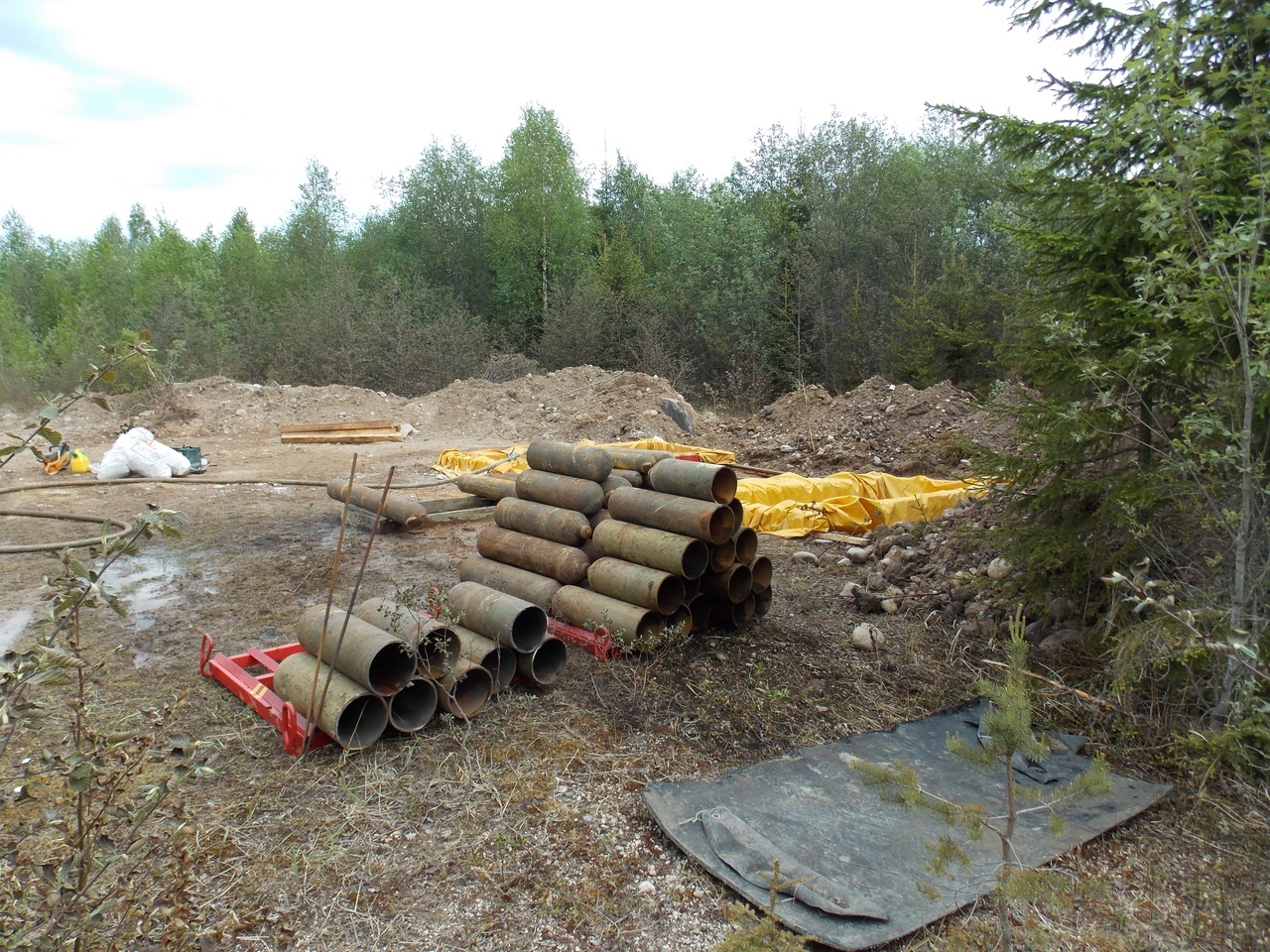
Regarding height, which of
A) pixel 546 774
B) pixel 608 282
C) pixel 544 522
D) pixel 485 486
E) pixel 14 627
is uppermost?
pixel 608 282

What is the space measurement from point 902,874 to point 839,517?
5.86 meters

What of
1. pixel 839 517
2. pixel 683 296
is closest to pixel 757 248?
pixel 683 296

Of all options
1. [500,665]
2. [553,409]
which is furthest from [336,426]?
[500,665]

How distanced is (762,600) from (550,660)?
5.78 ft

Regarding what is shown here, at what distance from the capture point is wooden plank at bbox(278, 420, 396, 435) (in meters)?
16.4

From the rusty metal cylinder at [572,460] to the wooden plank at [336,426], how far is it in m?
11.7

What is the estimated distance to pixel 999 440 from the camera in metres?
10.4

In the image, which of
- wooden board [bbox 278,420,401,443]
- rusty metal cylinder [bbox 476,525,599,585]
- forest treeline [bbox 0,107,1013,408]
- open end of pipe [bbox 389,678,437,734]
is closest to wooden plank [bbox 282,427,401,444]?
wooden board [bbox 278,420,401,443]

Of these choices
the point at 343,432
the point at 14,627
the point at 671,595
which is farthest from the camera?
the point at 343,432

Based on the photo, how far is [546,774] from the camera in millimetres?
3836

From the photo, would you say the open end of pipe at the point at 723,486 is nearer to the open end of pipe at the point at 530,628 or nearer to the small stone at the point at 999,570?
the open end of pipe at the point at 530,628

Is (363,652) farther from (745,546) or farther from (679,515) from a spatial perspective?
(745,546)

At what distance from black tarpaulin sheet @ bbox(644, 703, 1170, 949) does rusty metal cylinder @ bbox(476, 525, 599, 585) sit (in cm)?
216

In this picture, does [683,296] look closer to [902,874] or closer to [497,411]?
[497,411]
